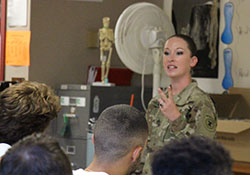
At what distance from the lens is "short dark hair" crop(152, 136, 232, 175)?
3.05 ft

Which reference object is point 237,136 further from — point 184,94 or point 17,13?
point 17,13

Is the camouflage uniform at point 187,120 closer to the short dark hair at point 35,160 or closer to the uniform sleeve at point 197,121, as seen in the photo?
the uniform sleeve at point 197,121

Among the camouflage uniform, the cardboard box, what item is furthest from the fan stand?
the camouflage uniform

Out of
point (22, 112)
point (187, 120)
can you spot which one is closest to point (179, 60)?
point (187, 120)

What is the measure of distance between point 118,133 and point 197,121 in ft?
2.59

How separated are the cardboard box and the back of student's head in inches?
62.9

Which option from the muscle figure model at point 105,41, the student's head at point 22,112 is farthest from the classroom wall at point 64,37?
the student's head at point 22,112

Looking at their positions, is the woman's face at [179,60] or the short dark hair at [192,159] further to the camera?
the woman's face at [179,60]

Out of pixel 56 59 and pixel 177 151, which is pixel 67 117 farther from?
pixel 177 151

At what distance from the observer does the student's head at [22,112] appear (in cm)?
180

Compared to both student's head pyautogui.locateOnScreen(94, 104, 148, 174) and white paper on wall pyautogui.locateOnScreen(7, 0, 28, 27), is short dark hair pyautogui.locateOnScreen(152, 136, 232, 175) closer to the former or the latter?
student's head pyautogui.locateOnScreen(94, 104, 148, 174)

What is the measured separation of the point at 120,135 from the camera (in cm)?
182

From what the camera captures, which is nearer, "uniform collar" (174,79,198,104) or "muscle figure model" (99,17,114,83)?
"uniform collar" (174,79,198,104)

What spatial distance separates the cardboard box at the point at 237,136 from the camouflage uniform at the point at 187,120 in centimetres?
77
